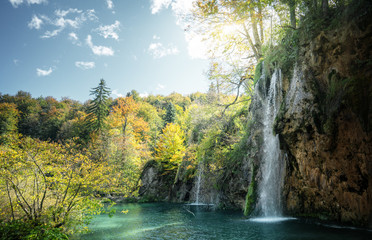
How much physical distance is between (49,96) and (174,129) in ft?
186

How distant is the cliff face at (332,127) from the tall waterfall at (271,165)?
0.59 m

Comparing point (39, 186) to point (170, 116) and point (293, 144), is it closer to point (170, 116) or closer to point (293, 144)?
point (293, 144)

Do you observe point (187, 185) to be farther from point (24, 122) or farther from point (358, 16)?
point (24, 122)

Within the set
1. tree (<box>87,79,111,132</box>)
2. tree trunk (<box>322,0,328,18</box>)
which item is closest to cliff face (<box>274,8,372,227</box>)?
tree trunk (<box>322,0,328,18</box>)

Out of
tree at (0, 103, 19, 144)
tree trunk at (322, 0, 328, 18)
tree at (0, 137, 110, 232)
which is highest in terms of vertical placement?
tree at (0, 103, 19, 144)

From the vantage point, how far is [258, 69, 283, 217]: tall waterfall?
913 cm

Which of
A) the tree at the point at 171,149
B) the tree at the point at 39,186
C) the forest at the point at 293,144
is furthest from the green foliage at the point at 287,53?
the tree at the point at 171,149

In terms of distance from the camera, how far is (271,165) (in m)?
9.60

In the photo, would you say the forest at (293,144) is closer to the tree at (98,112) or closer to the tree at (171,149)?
the tree at (171,149)

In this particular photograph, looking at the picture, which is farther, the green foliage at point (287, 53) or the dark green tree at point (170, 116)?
the dark green tree at point (170, 116)

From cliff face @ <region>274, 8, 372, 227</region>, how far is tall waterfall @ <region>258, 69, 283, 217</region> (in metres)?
0.59

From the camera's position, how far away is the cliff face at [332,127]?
5.76 meters

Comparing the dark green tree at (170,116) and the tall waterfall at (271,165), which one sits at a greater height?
the dark green tree at (170,116)

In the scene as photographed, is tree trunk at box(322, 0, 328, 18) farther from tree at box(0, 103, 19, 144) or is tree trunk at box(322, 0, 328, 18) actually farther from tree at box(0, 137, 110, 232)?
tree at box(0, 103, 19, 144)
